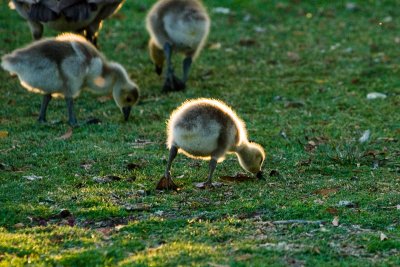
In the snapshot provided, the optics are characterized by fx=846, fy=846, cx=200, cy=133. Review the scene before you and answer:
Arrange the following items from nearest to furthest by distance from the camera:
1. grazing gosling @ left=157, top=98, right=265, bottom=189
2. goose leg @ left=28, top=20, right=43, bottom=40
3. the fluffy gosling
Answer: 1. grazing gosling @ left=157, top=98, right=265, bottom=189
2. the fluffy gosling
3. goose leg @ left=28, top=20, right=43, bottom=40

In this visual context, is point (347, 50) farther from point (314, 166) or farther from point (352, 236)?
point (352, 236)

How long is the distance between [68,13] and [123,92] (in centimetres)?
168

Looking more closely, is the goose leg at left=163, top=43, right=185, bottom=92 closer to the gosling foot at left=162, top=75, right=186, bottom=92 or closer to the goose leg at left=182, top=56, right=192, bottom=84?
the gosling foot at left=162, top=75, right=186, bottom=92

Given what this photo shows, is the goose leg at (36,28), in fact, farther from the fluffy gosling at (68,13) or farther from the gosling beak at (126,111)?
the gosling beak at (126,111)

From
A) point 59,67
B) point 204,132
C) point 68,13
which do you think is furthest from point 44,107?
point 204,132

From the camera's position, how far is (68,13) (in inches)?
504

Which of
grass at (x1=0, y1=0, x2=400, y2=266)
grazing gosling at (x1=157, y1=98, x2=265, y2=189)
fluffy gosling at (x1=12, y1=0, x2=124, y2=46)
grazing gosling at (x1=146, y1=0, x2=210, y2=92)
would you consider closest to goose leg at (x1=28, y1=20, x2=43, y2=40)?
fluffy gosling at (x1=12, y1=0, x2=124, y2=46)

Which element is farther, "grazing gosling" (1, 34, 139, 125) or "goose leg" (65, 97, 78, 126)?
"goose leg" (65, 97, 78, 126)

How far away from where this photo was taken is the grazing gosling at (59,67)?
10734 millimetres

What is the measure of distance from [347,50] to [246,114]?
4.71 m

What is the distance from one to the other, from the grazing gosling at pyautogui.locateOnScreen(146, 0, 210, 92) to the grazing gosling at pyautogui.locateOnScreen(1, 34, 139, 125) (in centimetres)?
182

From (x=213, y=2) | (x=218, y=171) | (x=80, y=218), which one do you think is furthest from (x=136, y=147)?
(x=213, y=2)

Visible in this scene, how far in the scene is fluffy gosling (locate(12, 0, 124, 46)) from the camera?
500 inches

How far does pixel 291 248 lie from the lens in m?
6.37
